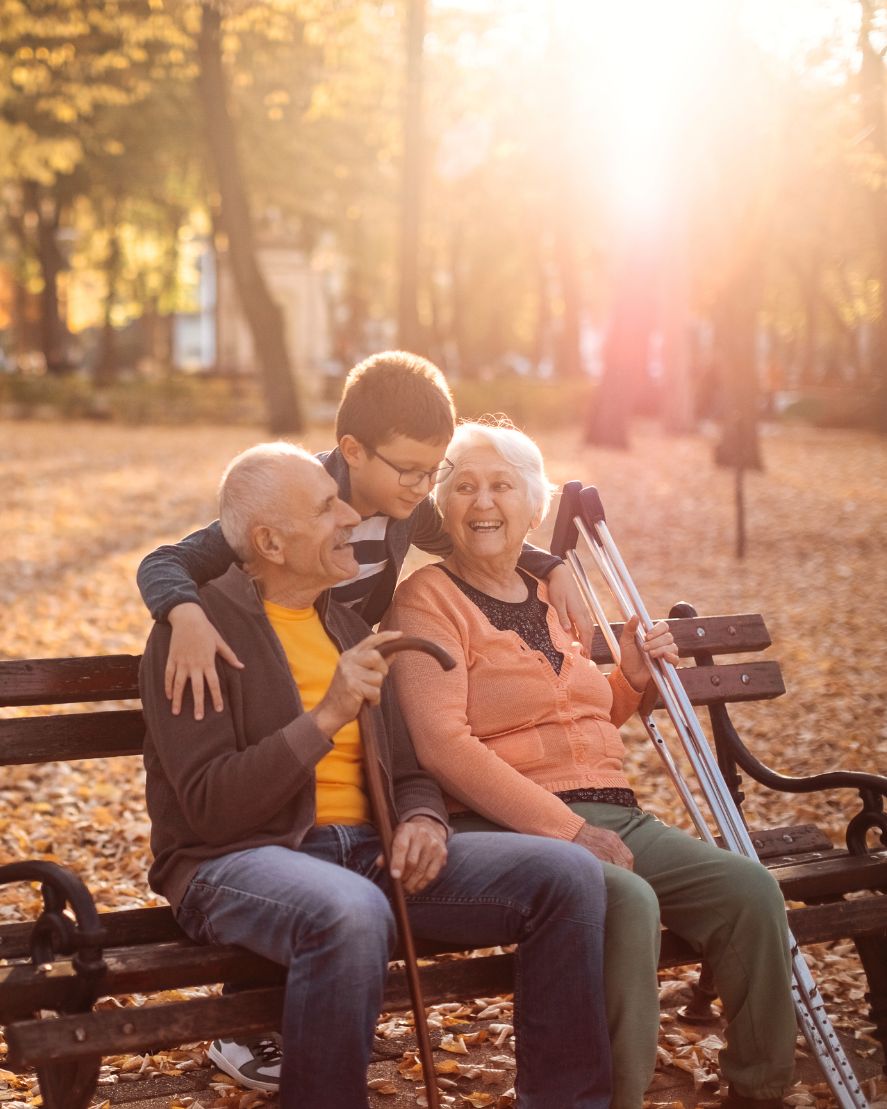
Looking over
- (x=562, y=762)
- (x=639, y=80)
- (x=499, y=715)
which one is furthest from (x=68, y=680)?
(x=639, y=80)

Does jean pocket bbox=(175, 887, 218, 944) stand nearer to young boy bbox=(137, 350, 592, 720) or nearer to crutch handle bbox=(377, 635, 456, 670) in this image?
young boy bbox=(137, 350, 592, 720)

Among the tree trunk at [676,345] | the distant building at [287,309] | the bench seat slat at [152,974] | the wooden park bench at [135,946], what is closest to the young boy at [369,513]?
the wooden park bench at [135,946]

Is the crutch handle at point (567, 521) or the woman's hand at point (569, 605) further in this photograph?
the crutch handle at point (567, 521)

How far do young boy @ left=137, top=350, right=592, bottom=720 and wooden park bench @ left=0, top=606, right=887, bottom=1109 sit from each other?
0.41 metres

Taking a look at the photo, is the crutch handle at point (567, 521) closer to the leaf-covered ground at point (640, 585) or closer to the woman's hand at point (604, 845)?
the woman's hand at point (604, 845)

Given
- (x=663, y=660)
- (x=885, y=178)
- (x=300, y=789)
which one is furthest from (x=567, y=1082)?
(x=885, y=178)

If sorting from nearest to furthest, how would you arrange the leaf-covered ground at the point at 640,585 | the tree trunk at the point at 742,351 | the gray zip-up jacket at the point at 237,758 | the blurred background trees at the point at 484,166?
the gray zip-up jacket at the point at 237,758 → the leaf-covered ground at the point at 640,585 → the blurred background trees at the point at 484,166 → the tree trunk at the point at 742,351

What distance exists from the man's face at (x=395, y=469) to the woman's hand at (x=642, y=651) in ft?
2.57

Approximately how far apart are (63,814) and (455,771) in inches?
131

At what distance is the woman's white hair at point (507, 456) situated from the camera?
4.09 metres

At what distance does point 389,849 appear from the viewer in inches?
134

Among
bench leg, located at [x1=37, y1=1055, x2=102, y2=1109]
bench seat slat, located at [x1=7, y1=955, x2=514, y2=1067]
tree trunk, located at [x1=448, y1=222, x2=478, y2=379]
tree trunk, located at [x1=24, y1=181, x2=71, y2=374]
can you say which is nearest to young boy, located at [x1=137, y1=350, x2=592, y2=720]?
bench seat slat, located at [x1=7, y1=955, x2=514, y2=1067]

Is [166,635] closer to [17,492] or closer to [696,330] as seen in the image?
[17,492]

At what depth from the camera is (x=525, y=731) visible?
395 centimetres
